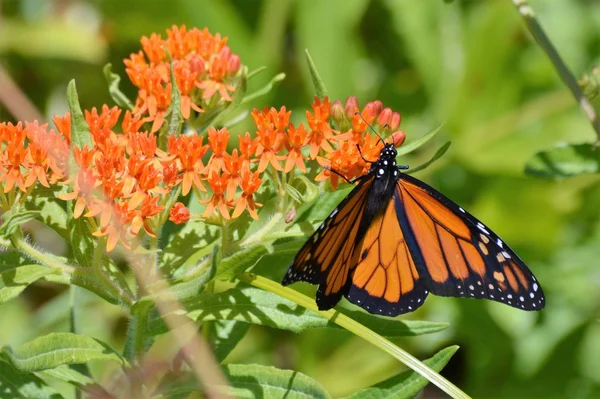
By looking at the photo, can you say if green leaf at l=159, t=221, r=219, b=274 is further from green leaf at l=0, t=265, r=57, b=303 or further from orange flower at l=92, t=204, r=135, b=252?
green leaf at l=0, t=265, r=57, b=303

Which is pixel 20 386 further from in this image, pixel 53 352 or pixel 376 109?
pixel 376 109

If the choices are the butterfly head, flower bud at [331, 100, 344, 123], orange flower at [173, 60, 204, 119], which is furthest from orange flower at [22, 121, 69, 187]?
the butterfly head

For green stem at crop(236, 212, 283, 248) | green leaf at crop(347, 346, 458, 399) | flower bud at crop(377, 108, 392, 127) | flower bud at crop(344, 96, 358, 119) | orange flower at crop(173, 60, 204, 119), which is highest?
orange flower at crop(173, 60, 204, 119)

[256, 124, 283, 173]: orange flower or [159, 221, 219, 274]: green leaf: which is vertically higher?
[256, 124, 283, 173]: orange flower

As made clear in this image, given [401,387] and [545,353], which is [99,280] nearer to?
[401,387]

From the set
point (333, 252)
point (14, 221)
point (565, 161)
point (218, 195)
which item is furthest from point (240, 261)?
point (565, 161)

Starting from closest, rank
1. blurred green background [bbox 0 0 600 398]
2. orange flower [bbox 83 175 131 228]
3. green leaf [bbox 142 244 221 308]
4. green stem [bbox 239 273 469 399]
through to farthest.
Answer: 1. green leaf [bbox 142 244 221 308]
2. orange flower [bbox 83 175 131 228]
3. green stem [bbox 239 273 469 399]
4. blurred green background [bbox 0 0 600 398]

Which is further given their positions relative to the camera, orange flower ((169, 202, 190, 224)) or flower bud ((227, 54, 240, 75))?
flower bud ((227, 54, 240, 75))

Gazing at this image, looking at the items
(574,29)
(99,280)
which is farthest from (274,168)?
(574,29)

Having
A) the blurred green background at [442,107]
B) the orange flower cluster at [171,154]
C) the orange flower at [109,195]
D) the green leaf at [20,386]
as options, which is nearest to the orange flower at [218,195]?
the orange flower cluster at [171,154]
